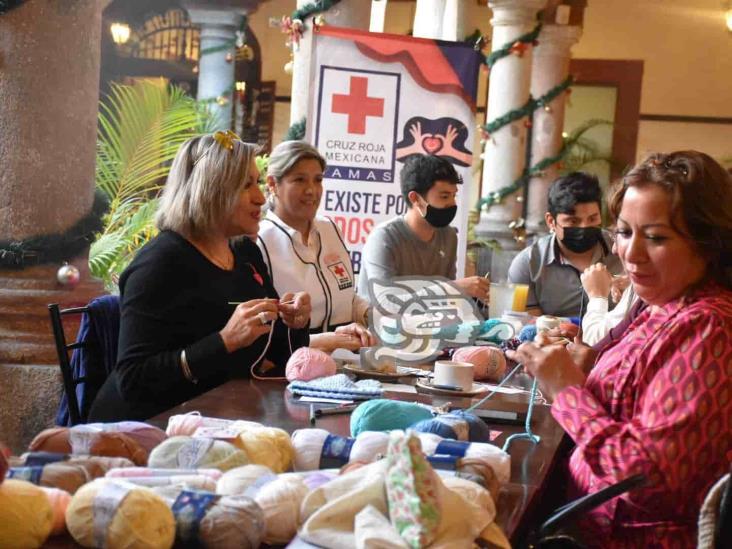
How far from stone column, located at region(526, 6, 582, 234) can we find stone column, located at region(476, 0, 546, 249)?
39 cm

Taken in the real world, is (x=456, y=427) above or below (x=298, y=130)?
below

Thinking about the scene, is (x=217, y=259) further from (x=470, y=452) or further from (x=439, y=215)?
(x=439, y=215)

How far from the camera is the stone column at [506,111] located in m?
10.1

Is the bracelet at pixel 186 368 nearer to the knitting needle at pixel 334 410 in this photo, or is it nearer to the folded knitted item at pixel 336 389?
the folded knitted item at pixel 336 389

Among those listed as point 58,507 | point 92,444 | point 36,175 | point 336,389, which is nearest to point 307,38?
point 36,175

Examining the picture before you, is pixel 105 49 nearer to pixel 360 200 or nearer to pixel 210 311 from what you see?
pixel 360 200

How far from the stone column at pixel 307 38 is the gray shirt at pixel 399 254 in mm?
841

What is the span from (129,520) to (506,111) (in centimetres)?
904

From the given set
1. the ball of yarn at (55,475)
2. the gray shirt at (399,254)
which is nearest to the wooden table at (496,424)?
the ball of yarn at (55,475)

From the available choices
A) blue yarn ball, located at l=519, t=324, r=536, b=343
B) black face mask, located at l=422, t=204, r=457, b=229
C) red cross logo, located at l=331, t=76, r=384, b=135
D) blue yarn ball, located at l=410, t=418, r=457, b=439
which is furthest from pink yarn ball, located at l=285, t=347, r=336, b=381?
red cross logo, located at l=331, t=76, r=384, b=135

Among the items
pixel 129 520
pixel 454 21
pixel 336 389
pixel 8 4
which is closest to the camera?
pixel 129 520

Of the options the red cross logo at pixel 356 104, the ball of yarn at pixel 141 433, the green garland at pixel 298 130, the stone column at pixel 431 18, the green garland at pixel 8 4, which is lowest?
the ball of yarn at pixel 141 433

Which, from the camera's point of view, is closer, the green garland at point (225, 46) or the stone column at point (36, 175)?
the stone column at point (36, 175)

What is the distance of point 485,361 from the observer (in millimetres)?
3295
